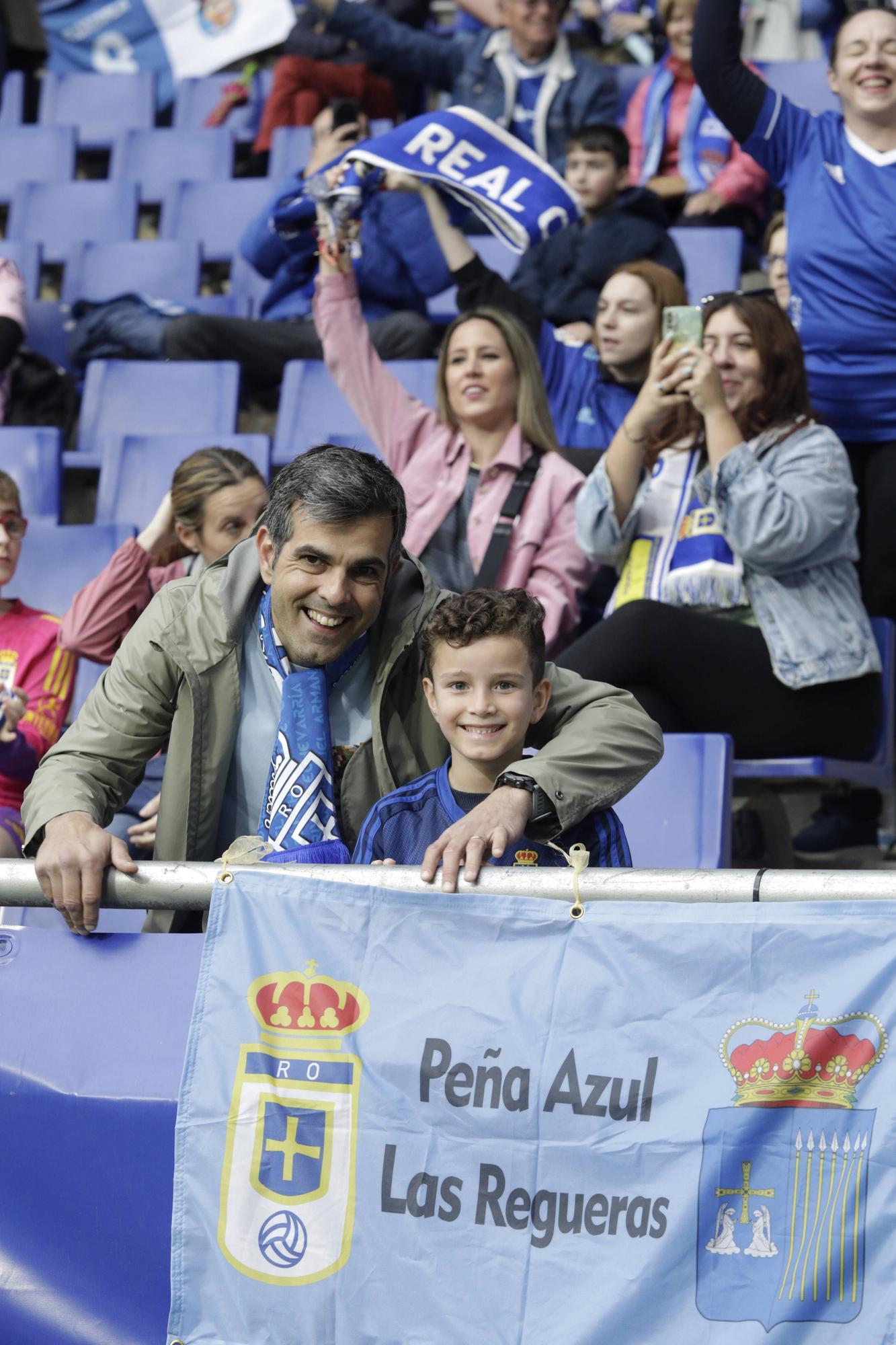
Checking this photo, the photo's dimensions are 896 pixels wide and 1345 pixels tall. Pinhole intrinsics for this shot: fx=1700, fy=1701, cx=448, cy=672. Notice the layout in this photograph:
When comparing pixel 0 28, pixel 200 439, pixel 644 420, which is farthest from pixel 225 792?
pixel 0 28

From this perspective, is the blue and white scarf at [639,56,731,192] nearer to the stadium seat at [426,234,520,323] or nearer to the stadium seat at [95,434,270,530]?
the stadium seat at [426,234,520,323]

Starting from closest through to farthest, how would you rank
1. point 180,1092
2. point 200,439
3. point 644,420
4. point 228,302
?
point 180,1092
point 644,420
point 200,439
point 228,302

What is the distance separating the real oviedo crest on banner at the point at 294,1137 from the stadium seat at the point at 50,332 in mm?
4450

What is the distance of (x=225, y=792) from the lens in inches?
104

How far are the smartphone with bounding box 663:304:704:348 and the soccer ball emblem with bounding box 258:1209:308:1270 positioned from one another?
7.20ft

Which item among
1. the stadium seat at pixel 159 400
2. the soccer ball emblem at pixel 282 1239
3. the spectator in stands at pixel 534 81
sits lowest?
the soccer ball emblem at pixel 282 1239

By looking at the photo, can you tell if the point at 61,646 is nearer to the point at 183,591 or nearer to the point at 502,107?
the point at 183,591

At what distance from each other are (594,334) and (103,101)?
416 cm

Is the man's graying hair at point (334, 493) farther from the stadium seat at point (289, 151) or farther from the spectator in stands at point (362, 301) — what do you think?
the stadium seat at point (289, 151)

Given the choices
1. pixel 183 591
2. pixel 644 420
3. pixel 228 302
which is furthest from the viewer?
pixel 228 302

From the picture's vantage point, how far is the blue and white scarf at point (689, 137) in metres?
6.29

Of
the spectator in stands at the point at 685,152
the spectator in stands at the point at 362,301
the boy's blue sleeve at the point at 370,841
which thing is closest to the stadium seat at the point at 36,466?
the spectator in stands at the point at 362,301

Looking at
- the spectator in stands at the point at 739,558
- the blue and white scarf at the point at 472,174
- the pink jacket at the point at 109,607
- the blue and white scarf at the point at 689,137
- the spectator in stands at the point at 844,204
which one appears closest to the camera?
the spectator in stands at the point at 739,558

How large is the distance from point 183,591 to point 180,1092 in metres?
0.91
